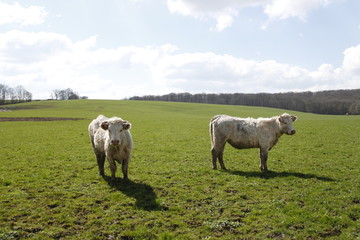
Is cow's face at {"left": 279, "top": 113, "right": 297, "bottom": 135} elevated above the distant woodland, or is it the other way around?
the distant woodland

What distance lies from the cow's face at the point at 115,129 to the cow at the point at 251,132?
15.8ft

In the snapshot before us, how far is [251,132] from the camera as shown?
12484 mm

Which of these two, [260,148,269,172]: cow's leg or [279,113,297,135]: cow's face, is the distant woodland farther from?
[260,148,269,172]: cow's leg

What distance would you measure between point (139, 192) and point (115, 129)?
2523mm

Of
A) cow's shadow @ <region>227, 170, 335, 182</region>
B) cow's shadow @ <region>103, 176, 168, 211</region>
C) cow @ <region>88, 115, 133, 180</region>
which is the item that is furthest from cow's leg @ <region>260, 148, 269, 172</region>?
cow @ <region>88, 115, 133, 180</region>

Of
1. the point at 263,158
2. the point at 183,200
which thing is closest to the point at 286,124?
the point at 263,158

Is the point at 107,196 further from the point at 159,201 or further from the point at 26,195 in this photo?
the point at 26,195

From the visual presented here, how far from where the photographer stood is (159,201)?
857 centimetres

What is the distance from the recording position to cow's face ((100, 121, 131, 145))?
31.3 feet

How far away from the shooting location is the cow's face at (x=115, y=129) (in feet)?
31.3

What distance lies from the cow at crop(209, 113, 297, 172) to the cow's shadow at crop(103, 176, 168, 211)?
4292 mm

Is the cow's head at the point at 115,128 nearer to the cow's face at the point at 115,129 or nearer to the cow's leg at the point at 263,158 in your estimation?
the cow's face at the point at 115,129

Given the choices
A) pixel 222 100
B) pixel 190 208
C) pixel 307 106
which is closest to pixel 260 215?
pixel 190 208

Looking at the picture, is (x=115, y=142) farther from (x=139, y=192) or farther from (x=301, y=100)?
(x=301, y=100)
